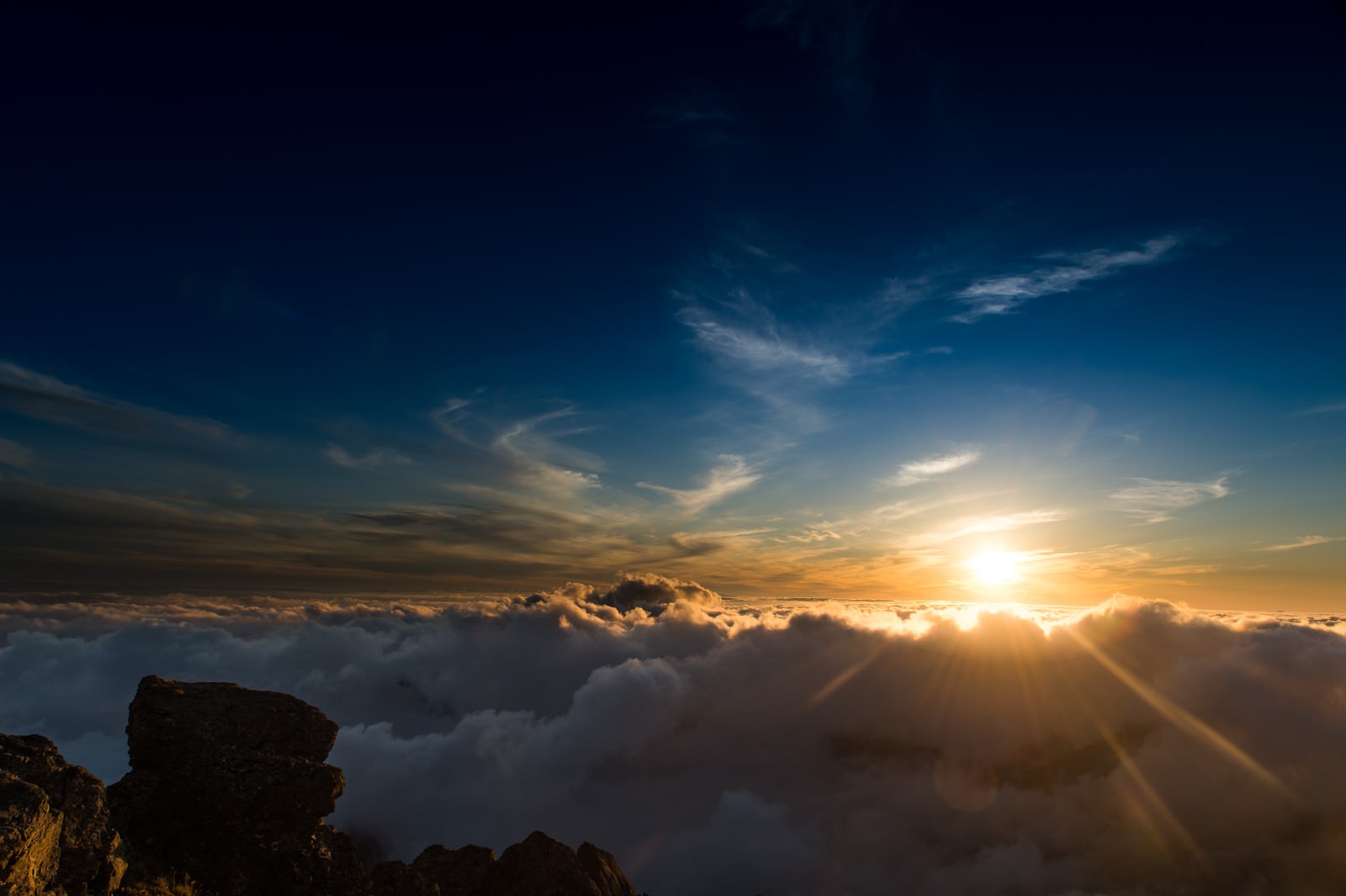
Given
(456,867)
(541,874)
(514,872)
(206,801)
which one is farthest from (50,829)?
(541,874)

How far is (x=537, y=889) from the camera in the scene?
59.8 meters

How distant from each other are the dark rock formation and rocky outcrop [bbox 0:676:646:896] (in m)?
0.06

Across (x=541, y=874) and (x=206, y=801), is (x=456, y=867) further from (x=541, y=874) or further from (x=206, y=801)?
(x=206, y=801)

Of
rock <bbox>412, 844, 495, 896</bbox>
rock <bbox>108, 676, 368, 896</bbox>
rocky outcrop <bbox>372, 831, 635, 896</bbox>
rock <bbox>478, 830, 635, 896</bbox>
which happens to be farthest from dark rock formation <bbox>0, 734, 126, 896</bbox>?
rock <bbox>478, 830, 635, 896</bbox>

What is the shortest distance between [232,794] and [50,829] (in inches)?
463

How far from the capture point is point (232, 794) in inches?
1270

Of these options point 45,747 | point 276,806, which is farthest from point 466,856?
point 45,747

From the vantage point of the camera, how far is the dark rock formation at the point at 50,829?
19.6 meters

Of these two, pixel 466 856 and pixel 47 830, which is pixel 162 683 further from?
pixel 466 856

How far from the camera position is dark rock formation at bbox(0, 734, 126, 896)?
770 inches

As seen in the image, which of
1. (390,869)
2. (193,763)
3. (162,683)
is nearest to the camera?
Result: (193,763)

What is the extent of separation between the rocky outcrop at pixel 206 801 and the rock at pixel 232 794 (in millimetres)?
51

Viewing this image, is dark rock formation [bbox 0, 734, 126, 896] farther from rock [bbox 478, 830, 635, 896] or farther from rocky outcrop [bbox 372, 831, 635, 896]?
rock [bbox 478, 830, 635, 896]

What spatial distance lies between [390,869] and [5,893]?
33064mm
